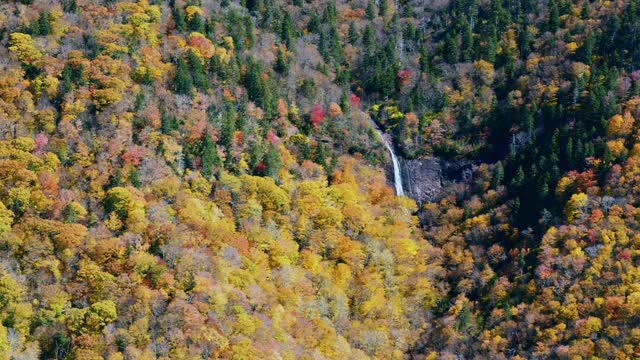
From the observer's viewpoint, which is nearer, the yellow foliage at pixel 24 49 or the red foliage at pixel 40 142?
the red foliage at pixel 40 142

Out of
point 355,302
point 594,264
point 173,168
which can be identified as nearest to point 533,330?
point 594,264

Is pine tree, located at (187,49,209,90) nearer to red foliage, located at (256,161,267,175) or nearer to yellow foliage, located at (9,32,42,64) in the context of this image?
red foliage, located at (256,161,267,175)

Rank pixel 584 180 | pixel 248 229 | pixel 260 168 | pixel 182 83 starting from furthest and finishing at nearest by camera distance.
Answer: pixel 182 83
pixel 260 168
pixel 584 180
pixel 248 229

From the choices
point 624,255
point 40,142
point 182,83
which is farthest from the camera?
point 182,83

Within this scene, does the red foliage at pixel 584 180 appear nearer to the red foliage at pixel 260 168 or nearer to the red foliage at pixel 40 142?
the red foliage at pixel 260 168

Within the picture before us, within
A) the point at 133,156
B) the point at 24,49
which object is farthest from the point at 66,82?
the point at 133,156

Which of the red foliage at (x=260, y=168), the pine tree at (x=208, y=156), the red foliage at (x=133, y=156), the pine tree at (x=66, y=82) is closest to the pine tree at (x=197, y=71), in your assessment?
the pine tree at (x=208, y=156)

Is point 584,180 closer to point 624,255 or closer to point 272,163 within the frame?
point 624,255

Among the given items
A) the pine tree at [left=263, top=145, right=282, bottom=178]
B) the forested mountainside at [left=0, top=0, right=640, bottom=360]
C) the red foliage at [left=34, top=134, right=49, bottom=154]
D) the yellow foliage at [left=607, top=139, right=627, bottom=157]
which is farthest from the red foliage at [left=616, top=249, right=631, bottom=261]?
the red foliage at [left=34, top=134, right=49, bottom=154]

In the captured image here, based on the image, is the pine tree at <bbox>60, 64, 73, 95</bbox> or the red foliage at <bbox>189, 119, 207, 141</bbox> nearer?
the pine tree at <bbox>60, 64, 73, 95</bbox>
